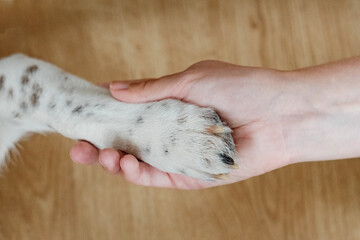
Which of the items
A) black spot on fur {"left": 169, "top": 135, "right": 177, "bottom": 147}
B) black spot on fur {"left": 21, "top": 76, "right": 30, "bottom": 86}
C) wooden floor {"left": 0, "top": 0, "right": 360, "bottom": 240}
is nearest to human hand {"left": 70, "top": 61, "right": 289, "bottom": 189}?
black spot on fur {"left": 169, "top": 135, "right": 177, "bottom": 147}

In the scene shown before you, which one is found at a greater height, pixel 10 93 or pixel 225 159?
pixel 10 93

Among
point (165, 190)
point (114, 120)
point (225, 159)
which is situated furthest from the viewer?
point (165, 190)

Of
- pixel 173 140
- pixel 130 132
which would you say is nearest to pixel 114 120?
pixel 130 132

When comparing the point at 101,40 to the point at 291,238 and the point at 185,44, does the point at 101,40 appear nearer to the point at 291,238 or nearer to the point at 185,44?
the point at 185,44

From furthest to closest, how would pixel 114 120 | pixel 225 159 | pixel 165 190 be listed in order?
pixel 165 190 → pixel 114 120 → pixel 225 159

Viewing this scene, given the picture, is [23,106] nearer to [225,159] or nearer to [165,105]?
[165,105]

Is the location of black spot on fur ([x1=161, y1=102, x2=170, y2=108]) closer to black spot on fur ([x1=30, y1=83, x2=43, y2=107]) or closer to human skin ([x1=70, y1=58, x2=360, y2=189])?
human skin ([x1=70, y1=58, x2=360, y2=189])
